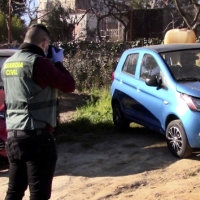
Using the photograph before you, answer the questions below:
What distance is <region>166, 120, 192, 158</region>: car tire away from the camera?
21.7 ft

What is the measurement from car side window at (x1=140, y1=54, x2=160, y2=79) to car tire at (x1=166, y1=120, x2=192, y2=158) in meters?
1.03

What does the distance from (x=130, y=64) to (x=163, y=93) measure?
1639 millimetres

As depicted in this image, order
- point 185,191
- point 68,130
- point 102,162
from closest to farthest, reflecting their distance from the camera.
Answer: point 185,191, point 102,162, point 68,130

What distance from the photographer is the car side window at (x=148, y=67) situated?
762cm

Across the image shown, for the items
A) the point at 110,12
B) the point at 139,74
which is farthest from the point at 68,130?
the point at 110,12

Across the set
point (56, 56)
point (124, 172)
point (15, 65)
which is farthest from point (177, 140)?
point (15, 65)

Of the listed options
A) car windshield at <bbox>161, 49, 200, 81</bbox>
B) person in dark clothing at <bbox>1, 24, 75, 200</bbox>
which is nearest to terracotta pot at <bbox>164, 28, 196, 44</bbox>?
car windshield at <bbox>161, 49, 200, 81</bbox>

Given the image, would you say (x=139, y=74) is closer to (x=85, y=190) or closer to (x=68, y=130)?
(x=68, y=130)

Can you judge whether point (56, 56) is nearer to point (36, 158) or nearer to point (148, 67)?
point (36, 158)

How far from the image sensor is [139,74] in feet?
26.6

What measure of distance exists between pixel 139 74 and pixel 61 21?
17.2 m

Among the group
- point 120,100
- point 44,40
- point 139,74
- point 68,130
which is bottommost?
point 68,130

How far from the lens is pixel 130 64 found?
865 centimetres

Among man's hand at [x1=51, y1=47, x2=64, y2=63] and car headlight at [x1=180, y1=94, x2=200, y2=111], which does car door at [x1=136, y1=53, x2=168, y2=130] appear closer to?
car headlight at [x1=180, y1=94, x2=200, y2=111]
